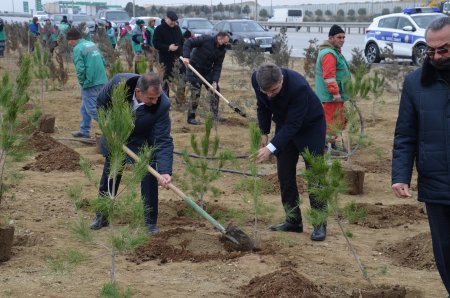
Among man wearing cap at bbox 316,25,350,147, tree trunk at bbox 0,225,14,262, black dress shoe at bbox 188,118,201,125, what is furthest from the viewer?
black dress shoe at bbox 188,118,201,125

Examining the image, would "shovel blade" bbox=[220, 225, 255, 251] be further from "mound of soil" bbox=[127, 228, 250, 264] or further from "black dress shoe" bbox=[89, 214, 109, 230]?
"black dress shoe" bbox=[89, 214, 109, 230]

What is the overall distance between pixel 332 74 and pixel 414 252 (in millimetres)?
2982

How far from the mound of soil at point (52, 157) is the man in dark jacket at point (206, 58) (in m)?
2.31

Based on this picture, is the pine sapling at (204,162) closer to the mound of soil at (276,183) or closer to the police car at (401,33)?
the mound of soil at (276,183)

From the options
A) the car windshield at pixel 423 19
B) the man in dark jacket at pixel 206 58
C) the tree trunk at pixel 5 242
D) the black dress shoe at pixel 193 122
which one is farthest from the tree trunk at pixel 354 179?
the car windshield at pixel 423 19

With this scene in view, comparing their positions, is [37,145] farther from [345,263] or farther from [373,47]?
[373,47]

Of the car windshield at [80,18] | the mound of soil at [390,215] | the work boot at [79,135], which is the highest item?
the mound of soil at [390,215]

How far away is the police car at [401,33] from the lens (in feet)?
67.3

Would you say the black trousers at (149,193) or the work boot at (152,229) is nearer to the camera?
the black trousers at (149,193)

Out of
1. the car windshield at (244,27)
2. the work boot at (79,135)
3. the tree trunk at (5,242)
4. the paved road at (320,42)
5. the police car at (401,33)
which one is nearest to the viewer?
the tree trunk at (5,242)

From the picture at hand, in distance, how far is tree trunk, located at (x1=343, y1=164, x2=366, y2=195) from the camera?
767cm

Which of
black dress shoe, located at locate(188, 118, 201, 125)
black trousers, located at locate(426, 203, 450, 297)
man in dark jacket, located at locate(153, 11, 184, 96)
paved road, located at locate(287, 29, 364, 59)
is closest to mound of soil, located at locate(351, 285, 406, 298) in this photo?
black trousers, located at locate(426, 203, 450, 297)

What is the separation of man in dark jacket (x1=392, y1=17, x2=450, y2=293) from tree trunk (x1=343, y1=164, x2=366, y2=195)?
3.42 metres

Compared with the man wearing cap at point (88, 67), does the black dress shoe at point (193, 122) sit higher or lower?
lower
